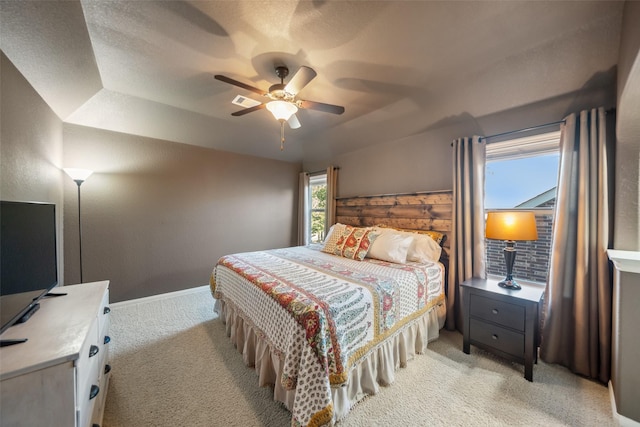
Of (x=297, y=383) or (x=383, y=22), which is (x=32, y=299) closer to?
(x=297, y=383)

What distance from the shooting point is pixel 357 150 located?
3.84m

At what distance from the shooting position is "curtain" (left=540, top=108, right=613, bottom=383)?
1750 mm

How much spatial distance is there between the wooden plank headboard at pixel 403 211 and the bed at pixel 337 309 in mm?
16

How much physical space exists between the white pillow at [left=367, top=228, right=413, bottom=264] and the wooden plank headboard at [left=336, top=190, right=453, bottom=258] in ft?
1.67

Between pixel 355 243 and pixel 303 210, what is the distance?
2204 mm

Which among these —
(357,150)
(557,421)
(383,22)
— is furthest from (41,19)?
(557,421)

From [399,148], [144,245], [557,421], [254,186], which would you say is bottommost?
[557,421]

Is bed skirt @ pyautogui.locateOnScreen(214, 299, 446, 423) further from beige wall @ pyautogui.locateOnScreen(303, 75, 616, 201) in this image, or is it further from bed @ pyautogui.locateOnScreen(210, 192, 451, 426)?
beige wall @ pyautogui.locateOnScreen(303, 75, 616, 201)

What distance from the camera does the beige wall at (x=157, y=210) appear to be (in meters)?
2.92

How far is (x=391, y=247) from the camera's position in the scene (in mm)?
2537

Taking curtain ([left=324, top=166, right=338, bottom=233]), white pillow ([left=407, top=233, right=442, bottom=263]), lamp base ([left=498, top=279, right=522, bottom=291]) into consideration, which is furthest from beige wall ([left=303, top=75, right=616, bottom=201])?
lamp base ([left=498, top=279, right=522, bottom=291])

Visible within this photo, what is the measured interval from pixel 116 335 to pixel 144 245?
1261 millimetres

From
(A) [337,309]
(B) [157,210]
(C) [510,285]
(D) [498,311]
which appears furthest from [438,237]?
(B) [157,210]

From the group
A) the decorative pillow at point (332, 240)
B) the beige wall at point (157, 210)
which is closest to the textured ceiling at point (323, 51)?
the beige wall at point (157, 210)
